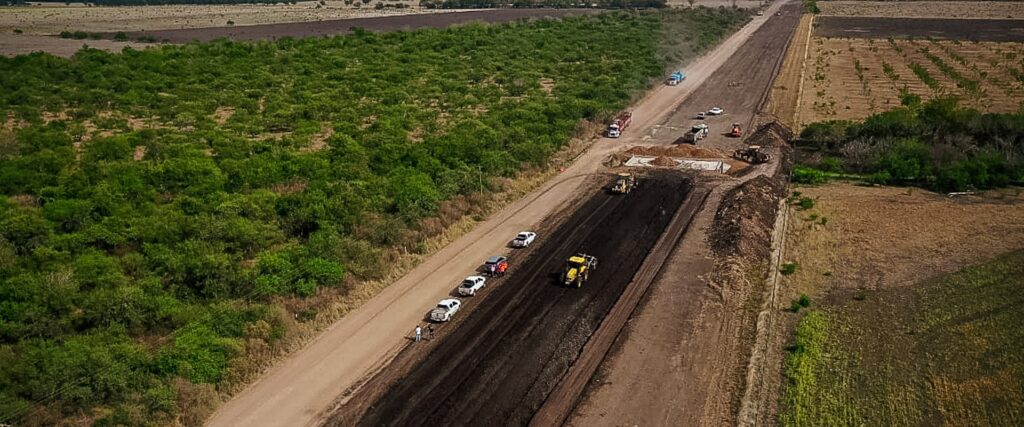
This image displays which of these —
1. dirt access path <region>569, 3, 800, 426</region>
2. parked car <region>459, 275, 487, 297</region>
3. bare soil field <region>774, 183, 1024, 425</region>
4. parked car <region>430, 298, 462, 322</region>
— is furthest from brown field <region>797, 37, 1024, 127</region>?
parked car <region>430, 298, 462, 322</region>

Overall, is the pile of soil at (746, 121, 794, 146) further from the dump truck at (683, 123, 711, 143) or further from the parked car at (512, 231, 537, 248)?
the parked car at (512, 231, 537, 248)

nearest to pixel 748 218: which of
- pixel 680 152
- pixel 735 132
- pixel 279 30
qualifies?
pixel 680 152

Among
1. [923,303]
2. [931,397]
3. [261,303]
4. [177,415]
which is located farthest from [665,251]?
[177,415]

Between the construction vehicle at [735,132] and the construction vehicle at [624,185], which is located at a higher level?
the construction vehicle at [735,132]

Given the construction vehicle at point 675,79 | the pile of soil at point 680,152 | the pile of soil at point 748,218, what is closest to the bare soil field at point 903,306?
the pile of soil at point 748,218

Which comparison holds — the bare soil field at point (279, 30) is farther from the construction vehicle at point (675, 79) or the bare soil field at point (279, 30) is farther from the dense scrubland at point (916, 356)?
the dense scrubland at point (916, 356)

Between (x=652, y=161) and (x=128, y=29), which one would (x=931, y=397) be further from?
(x=128, y=29)
